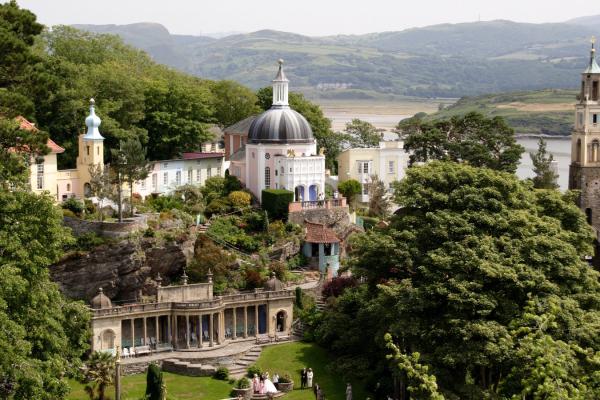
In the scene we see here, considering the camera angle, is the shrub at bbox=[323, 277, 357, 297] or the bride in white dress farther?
the shrub at bbox=[323, 277, 357, 297]

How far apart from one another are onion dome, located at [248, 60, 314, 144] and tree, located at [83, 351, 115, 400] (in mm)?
24930

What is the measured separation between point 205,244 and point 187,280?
99.1 inches

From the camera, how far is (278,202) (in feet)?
195

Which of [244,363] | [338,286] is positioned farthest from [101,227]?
[338,286]

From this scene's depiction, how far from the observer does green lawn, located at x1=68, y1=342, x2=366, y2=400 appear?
Answer: 42.3 meters

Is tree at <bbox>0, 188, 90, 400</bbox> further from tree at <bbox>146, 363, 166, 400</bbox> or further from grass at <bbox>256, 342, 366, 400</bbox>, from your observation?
grass at <bbox>256, 342, 366, 400</bbox>

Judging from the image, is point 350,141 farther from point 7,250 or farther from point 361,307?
point 7,250

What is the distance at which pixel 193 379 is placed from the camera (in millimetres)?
44906

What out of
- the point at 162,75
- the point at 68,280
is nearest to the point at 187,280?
the point at 68,280

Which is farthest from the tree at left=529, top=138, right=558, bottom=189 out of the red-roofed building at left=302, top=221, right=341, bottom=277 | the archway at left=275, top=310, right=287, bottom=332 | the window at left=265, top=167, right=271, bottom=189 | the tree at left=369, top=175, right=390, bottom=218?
the archway at left=275, top=310, right=287, bottom=332

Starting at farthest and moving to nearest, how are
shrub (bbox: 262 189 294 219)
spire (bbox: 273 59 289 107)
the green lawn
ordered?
spire (bbox: 273 59 289 107) → shrub (bbox: 262 189 294 219) → the green lawn

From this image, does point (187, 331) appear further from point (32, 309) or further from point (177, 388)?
point (32, 309)

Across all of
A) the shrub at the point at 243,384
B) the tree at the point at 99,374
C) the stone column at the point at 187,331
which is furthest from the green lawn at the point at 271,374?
the stone column at the point at 187,331

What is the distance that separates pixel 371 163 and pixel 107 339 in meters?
29.9
